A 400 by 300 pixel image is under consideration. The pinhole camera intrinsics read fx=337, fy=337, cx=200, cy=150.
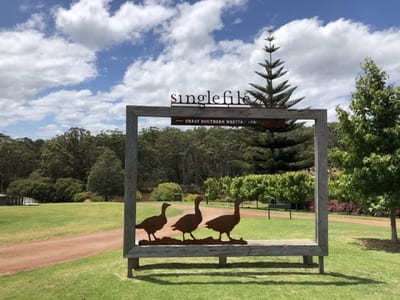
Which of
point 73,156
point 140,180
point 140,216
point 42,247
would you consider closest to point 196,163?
point 140,180

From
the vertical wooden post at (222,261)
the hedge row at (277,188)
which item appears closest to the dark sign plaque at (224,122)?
the vertical wooden post at (222,261)

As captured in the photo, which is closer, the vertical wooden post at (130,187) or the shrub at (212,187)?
the vertical wooden post at (130,187)

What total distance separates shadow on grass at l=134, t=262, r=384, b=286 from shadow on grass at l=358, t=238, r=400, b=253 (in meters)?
3.46

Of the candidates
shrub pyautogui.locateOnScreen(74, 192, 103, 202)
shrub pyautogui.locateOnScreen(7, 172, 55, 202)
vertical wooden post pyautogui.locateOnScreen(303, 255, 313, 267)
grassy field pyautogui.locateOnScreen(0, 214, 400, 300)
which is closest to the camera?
grassy field pyautogui.locateOnScreen(0, 214, 400, 300)

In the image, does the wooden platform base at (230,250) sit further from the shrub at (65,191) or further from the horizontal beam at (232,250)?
the shrub at (65,191)

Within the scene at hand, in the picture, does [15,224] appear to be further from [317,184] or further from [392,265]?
[392,265]

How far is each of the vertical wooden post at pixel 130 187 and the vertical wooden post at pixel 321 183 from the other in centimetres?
379

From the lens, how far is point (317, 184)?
7047 mm

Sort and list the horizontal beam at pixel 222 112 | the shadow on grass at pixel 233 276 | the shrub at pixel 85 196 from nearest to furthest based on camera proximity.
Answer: the shadow on grass at pixel 233 276 < the horizontal beam at pixel 222 112 < the shrub at pixel 85 196

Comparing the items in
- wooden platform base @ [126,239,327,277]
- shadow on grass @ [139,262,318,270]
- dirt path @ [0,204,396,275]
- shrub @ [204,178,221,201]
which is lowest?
dirt path @ [0,204,396,275]

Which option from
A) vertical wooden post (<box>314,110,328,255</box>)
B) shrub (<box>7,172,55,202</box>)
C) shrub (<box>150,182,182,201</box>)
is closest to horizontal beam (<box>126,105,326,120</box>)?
vertical wooden post (<box>314,110,328,255</box>)

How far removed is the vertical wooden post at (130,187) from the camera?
6.77 m

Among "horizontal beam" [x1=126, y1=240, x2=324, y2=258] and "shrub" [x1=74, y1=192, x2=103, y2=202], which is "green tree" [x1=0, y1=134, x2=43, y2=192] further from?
"horizontal beam" [x1=126, y1=240, x2=324, y2=258]

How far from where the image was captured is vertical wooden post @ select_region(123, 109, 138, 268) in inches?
266
